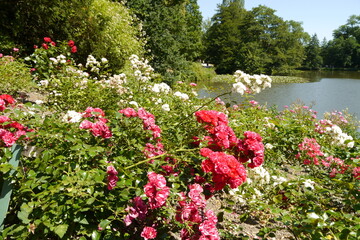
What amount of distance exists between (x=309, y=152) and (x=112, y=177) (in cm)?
291

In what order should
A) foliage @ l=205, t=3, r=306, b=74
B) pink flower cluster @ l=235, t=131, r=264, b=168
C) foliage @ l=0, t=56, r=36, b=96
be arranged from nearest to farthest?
1. pink flower cluster @ l=235, t=131, r=264, b=168
2. foliage @ l=0, t=56, r=36, b=96
3. foliage @ l=205, t=3, r=306, b=74

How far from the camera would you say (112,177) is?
1.33 metres

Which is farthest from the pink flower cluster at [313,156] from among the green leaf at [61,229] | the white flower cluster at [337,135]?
the green leaf at [61,229]

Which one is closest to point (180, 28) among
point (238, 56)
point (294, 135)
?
point (294, 135)

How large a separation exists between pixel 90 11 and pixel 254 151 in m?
7.95

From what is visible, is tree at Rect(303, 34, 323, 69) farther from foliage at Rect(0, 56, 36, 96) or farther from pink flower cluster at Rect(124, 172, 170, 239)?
pink flower cluster at Rect(124, 172, 170, 239)

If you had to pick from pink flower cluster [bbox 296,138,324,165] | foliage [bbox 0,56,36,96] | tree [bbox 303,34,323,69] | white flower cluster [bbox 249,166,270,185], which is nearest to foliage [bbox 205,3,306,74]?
tree [bbox 303,34,323,69]

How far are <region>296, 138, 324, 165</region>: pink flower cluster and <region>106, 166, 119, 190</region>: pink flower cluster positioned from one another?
9.27 feet

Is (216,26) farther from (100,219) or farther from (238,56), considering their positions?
(100,219)

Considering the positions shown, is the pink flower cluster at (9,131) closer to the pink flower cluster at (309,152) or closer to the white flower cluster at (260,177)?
the white flower cluster at (260,177)

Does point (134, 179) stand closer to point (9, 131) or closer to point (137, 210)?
point (137, 210)

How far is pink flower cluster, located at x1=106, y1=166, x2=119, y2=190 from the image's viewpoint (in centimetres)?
131

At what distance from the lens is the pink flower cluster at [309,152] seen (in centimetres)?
341

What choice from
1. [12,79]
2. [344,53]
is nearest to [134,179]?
[12,79]
